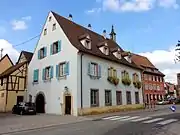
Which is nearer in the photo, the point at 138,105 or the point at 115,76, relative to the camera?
the point at 115,76

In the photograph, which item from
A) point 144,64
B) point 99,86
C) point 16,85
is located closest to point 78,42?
point 99,86

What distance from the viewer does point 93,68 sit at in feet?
89.7

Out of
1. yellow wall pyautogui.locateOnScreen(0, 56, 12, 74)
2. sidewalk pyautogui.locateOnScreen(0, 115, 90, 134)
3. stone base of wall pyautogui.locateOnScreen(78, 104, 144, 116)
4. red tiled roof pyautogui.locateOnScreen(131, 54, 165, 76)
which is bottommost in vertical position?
sidewalk pyautogui.locateOnScreen(0, 115, 90, 134)

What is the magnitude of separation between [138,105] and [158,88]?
114ft

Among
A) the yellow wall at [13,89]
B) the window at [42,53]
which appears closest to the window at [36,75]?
the window at [42,53]

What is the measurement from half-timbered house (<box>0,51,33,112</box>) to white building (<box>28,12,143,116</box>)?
61.2 inches

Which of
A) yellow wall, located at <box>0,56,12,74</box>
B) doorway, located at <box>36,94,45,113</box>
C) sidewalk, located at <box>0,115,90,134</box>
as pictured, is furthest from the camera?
yellow wall, located at <box>0,56,12,74</box>

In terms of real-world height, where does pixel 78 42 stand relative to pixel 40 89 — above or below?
above

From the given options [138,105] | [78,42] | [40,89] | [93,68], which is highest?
[78,42]

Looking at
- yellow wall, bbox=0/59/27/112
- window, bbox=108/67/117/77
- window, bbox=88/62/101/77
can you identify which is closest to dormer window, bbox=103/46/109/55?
window, bbox=108/67/117/77

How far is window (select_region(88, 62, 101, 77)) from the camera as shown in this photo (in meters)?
26.6

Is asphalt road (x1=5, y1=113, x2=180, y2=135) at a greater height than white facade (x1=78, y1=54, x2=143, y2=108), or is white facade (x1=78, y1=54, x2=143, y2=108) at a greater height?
white facade (x1=78, y1=54, x2=143, y2=108)

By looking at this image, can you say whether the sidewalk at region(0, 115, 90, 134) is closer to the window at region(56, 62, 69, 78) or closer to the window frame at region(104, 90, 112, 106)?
Result: the window at region(56, 62, 69, 78)

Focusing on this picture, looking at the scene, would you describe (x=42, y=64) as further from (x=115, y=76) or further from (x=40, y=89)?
(x=115, y=76)
